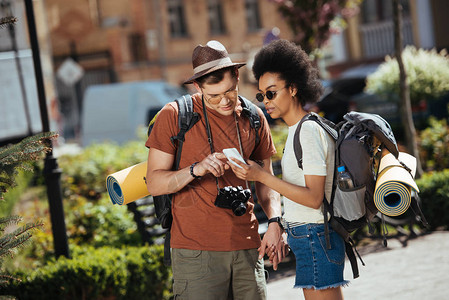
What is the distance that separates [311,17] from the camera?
38.1 ft

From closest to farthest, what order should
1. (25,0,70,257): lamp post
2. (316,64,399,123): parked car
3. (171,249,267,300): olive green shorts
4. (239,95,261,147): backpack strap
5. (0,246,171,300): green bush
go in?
(171,249,267,300): olive green shorts, (239,95,261,147): backpack strap, (0,246,171,300): green bush, (25,0,70,257): lamp post, (316,64,399,123): parked car

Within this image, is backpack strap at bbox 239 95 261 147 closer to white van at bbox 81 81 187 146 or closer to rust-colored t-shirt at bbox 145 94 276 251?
rust-colored t-shirt at bbox 145 94 276 251

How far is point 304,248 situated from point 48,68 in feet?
65.7

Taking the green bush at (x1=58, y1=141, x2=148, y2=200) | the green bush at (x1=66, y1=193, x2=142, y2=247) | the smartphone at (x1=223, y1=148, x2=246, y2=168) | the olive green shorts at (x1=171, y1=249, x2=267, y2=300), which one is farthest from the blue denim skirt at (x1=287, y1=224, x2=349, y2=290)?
the green bush at (x1=58, y1=141, x2=148, y2=200)

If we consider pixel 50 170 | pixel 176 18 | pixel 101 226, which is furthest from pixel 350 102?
pixel 176 18

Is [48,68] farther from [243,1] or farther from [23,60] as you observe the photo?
[243,1]

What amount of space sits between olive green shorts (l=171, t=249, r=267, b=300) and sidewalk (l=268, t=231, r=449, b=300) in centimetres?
224

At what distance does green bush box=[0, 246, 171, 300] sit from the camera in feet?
16.4

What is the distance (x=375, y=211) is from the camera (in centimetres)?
321

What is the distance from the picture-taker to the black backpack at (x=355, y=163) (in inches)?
124

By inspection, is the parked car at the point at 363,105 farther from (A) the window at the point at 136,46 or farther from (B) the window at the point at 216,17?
(B) the window at the point at 216,17

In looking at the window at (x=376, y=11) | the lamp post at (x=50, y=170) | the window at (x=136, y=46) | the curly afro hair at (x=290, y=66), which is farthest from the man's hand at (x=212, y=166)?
the window at (x=136, y=46)

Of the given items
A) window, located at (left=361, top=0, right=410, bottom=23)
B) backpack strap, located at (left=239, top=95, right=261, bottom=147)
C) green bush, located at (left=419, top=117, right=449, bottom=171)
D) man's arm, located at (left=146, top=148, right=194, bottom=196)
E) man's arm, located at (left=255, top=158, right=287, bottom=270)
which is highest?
window, located at (left=361, top=0, right=410, bottom=23)

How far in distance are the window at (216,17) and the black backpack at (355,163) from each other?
30314 mm
